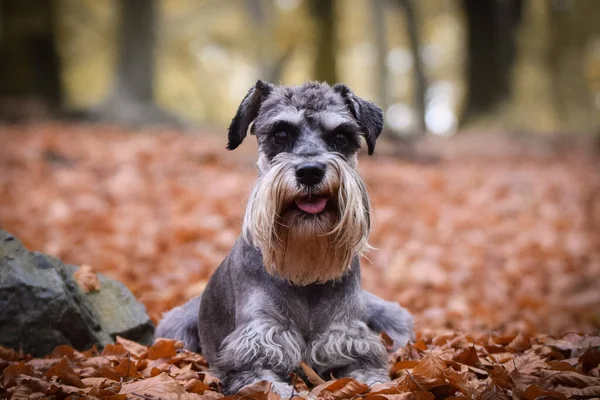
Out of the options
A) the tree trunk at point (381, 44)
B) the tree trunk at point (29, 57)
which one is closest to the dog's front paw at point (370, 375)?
the tree trunk at point (29, 57)

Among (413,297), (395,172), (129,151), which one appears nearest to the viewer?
(413,297)

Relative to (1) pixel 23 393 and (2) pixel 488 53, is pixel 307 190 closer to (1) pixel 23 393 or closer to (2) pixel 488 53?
(1) pixel 23 393

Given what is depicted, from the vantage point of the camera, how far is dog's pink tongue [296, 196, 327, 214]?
12.2ft

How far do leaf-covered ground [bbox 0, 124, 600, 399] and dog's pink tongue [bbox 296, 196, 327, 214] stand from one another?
0.83 meters

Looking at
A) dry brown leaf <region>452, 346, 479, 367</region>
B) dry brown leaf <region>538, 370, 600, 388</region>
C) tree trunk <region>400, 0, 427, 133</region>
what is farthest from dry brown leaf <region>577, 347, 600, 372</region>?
tree trunk <region>400, 0, 427, 133</region>

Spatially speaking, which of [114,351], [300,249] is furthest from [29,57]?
[300,249]

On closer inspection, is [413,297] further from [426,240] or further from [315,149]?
[315,149]

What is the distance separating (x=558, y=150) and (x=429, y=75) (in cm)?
2026

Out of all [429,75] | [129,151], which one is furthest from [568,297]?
[429,75]

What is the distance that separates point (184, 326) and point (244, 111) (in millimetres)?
1837

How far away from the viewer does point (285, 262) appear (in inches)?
150

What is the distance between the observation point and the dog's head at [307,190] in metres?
3.65

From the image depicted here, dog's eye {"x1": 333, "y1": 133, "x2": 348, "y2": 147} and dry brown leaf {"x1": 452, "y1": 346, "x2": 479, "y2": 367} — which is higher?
dog's eye {"x1": 333, "y1": 133, "x2": 348, "y2": 147}

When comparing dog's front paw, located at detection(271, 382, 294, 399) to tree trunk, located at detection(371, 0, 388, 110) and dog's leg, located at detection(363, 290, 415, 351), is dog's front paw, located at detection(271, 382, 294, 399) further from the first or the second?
tree trunk, located at detection(371, 0, 388, 110)
